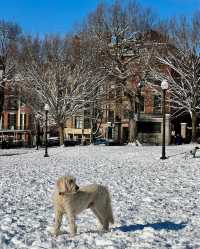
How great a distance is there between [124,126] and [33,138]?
473 inches

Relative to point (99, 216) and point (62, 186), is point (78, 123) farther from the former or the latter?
point (62, 186)

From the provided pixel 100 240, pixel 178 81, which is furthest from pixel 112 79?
pixel 100 240

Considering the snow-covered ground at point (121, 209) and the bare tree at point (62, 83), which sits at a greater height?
the bare tree at point (62, 83)

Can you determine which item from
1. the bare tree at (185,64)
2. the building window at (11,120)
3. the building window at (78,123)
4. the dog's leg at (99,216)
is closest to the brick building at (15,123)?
the building window at (11,120)

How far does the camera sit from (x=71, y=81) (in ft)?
128

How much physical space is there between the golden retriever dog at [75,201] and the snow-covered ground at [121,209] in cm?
23

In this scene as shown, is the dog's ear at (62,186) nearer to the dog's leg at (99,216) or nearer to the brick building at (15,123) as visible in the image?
the dog's leg at (99,216)

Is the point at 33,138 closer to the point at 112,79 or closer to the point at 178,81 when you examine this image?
the point at 112,79

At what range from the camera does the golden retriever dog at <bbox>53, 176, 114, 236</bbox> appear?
251 inches

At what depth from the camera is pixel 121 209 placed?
368 inches

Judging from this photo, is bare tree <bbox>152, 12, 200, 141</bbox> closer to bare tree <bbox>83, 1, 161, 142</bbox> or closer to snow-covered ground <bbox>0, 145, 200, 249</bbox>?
bare tree <bbox>83, 1, 161, 142</bbox>

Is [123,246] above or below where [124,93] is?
below

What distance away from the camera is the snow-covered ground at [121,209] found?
6617mm

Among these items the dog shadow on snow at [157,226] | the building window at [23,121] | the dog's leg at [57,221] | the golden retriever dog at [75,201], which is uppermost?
the building window at [23,121]
